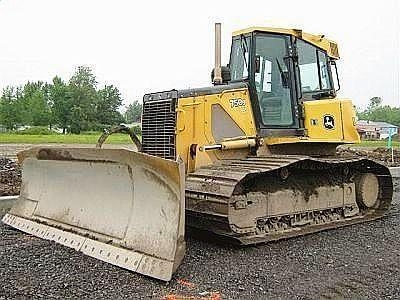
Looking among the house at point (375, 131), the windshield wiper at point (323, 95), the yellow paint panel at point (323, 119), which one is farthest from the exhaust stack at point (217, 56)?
the house at point (375, 131)

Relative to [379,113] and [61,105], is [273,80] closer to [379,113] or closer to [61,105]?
[61,105]

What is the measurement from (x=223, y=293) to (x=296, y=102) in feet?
11.6

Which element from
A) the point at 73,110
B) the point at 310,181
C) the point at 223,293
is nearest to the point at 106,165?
the point at 223,293

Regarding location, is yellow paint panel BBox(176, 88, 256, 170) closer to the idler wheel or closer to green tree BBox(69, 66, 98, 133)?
the idler wheel

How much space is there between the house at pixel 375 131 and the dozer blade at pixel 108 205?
4.22m

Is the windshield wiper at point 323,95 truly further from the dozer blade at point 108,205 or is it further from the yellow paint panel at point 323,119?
the dozer blade at point 108,205

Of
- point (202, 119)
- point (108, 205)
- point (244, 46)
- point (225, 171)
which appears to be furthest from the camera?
point (244, 46)

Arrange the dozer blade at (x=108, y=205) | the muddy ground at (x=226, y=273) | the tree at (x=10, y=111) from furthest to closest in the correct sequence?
the tree at (x=10, y=111) < the dozer blade at (x=108, y=205) < the muddy ground at (x=226, y=273)

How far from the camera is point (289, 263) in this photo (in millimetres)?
5480

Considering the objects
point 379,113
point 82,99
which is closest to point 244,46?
point 82,99

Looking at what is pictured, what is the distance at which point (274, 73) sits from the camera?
7219 mm

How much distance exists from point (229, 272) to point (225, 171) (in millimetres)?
1298

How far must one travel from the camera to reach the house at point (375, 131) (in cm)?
1049

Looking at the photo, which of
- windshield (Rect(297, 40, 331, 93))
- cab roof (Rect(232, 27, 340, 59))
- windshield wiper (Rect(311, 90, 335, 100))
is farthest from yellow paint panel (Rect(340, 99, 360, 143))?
cab roof (Rect(232, 27, 340, 59))
